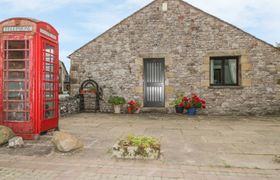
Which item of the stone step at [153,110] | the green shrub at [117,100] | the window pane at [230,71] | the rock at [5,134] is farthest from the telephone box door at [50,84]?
the window pane at [230,71]

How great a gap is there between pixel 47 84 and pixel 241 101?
8.08 meters

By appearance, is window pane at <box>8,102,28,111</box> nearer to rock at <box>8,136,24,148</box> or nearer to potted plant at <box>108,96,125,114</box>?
rock at <box>8,136,24,148</box>

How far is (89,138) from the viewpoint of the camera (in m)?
4.74

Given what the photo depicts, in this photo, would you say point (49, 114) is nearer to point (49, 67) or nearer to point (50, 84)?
point (50, 84)

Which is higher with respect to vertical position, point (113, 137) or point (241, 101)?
point (241, 101)

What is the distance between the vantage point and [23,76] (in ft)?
15.4

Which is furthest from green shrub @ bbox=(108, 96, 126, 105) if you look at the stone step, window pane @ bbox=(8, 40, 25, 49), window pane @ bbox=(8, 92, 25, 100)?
window pane @ bbox=(8, 40, 25, 49)

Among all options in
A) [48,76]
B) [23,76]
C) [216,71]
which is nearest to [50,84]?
[48,76]

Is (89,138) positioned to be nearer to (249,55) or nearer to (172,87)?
(172,87)

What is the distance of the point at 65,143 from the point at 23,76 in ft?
6.88

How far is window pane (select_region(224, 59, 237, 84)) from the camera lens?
9.90 metres

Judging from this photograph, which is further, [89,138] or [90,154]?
[89,138]

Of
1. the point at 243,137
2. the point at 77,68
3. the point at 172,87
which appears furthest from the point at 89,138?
the point at 77,68

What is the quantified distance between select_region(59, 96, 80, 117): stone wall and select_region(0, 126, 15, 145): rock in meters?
4.39
